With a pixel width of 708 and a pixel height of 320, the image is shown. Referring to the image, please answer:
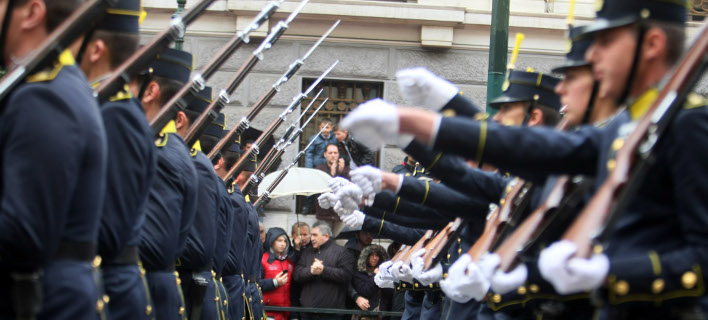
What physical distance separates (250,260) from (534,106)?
15.8 ft

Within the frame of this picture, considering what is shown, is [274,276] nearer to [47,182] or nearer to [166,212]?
[166,212]

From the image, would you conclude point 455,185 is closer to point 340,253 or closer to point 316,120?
point 340,253

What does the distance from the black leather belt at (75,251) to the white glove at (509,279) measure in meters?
1.36

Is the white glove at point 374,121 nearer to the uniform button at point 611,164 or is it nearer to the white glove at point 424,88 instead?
the uniform button at point 611,164

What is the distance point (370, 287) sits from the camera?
11.2m

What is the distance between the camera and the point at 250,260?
984 centimetres

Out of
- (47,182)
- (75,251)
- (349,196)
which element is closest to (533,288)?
(75,251)

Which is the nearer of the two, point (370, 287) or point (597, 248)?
point (597, 248)

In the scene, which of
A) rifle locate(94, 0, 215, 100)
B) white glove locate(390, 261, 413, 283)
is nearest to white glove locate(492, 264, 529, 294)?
rifle locate(94, 0, 215, 100)

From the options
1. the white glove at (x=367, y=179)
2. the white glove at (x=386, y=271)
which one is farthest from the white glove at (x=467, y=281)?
the white glove at (x=386, y=271)

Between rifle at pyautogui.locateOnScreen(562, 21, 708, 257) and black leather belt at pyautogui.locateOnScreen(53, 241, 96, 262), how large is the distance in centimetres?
156

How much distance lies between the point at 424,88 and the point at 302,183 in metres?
8.18

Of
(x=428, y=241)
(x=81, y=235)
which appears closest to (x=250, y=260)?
(x=428, y=241)

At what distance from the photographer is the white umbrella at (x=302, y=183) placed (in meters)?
12.5
